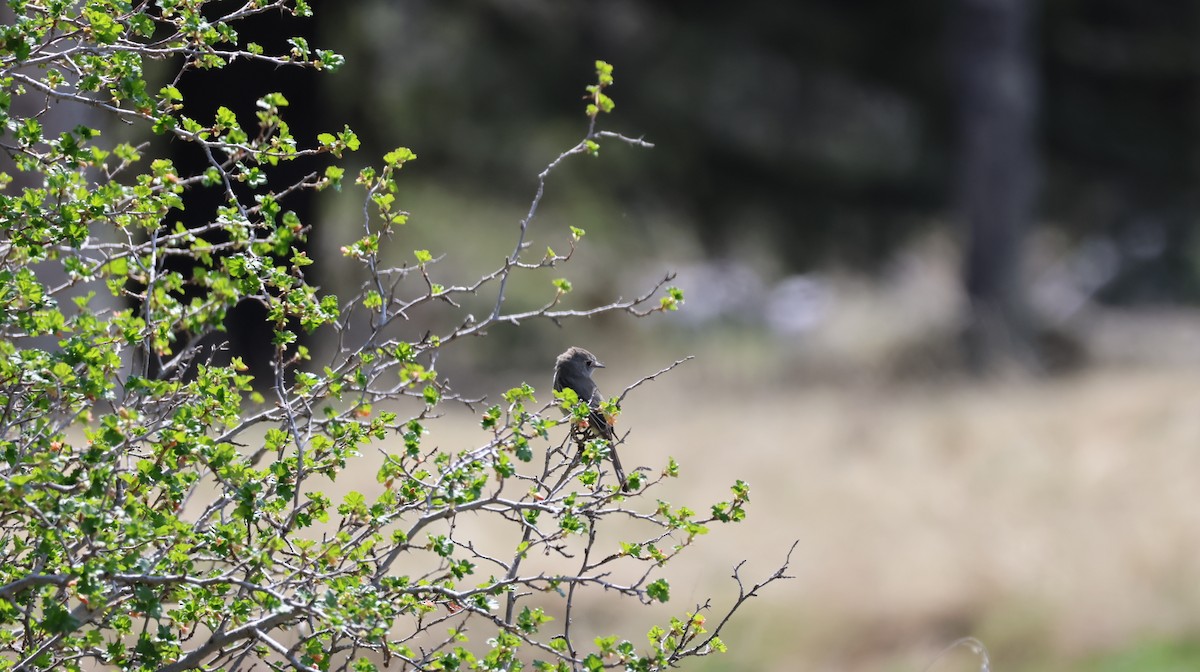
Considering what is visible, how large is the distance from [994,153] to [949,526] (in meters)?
8.29

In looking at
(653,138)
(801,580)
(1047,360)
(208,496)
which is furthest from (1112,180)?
(208,496)

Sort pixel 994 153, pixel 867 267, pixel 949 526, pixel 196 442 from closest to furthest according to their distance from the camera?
pixel 196 442
pixel 949 526
pixel 994 153
pixel 867 267

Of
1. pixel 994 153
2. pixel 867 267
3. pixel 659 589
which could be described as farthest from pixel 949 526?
pixel 867 267

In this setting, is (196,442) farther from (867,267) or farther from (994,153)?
(867,267)

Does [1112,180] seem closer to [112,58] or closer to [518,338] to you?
[518,338]

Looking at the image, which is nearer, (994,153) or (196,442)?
(196,442)

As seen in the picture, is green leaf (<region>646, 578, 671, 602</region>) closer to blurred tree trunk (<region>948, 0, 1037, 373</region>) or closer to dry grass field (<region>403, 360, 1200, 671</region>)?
dry grass field (<region>403, 360, 1200, 671</region>)

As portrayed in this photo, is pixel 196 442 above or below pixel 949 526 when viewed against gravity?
below

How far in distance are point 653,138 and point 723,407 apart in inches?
215

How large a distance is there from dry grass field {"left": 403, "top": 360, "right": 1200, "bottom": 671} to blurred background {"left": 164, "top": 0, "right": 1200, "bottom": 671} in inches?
1.1

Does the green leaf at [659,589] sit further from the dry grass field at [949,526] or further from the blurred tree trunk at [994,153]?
the blurred tree trunk at [994,153]

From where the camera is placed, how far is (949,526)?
36.3 feet

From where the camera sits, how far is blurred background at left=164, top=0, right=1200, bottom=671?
10.4 meters

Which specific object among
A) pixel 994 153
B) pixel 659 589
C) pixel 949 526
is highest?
pixel 994 153
